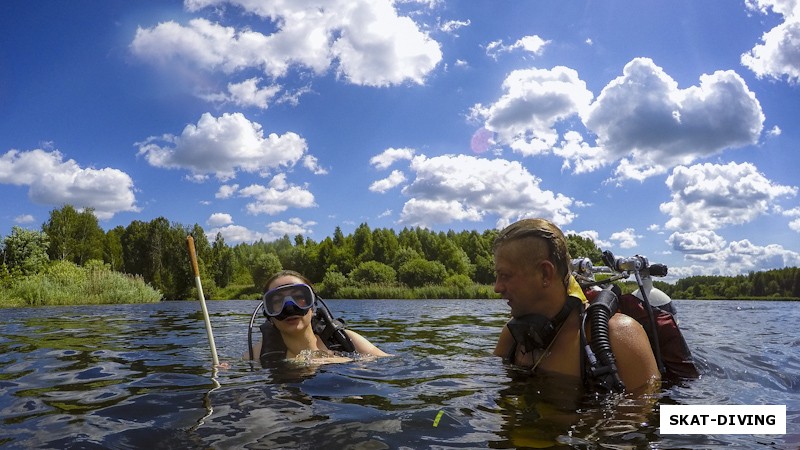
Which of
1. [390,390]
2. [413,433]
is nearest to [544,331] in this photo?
[390,390]

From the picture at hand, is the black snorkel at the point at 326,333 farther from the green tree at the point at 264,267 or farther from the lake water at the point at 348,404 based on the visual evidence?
the green tree at the point at 264,267

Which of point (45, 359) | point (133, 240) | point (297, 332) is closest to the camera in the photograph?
point (297, 332)

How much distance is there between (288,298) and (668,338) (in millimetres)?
3755

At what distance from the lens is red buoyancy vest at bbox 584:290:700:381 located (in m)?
4.20

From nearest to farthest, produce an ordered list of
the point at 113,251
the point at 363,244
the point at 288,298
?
the point at 288,298 < the point at 113,251 < the point at 363,244

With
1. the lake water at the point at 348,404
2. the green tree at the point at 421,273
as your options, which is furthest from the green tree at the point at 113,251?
the lake water at the point at 348,404

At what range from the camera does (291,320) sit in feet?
18.5

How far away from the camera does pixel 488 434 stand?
308 cm

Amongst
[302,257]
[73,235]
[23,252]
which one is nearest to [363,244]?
→ [302,257]

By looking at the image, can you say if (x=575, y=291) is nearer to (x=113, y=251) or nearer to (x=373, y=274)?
(x=373, y=274)

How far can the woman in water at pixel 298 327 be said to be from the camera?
5609mm

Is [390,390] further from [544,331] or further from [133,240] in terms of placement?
[133,240]

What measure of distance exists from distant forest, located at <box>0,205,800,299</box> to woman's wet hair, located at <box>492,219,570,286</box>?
5636 cm

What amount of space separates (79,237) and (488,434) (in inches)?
3460
